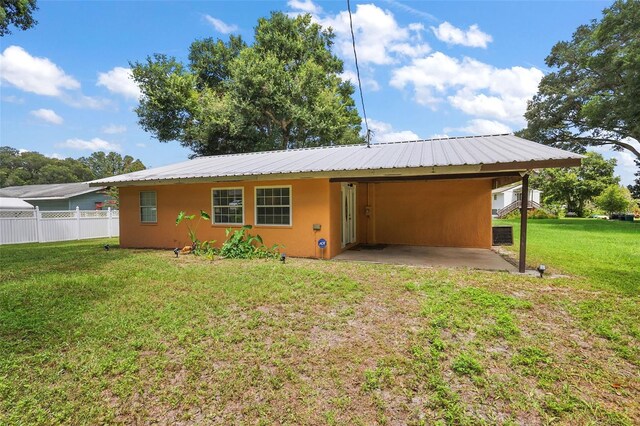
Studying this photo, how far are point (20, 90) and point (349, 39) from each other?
1906 centimetres

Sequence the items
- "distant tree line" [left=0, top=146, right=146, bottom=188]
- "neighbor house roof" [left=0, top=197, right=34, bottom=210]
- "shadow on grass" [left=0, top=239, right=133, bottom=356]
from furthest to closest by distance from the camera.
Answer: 1. "distant tree line" [left=0, top=146, right=146, bottom=188]
2. "neighbor house roof" [left=0, top=197, right=34, bottom=210]
3. "shadow on grass" [left=0, top=239, right=133, bottom=356]

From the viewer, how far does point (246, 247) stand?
8.62 m

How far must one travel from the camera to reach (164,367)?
3.20 meters

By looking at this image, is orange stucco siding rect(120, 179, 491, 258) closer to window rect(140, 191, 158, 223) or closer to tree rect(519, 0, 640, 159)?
window rect(140, 191, 158, 223)

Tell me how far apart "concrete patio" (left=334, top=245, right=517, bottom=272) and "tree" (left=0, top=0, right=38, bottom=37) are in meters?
11.4

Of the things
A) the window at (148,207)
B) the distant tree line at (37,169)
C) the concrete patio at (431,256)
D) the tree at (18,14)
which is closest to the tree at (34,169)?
the distant tree line at (37,169)

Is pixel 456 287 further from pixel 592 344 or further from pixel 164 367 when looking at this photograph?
pixel 164 367

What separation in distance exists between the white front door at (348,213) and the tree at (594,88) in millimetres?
14541

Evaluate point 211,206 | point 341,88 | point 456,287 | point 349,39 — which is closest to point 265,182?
point 211,206

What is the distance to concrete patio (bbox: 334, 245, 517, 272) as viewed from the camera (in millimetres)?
7348

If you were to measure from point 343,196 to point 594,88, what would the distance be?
19909 mm

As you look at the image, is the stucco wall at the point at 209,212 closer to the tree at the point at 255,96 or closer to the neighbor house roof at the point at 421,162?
the neighbor house roof at the point at 421,162

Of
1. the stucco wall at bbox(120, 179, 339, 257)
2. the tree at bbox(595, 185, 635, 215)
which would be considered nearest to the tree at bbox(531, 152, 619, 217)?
the tree at bbox(595, 185, 635, 215)

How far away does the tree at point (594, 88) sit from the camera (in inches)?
619
